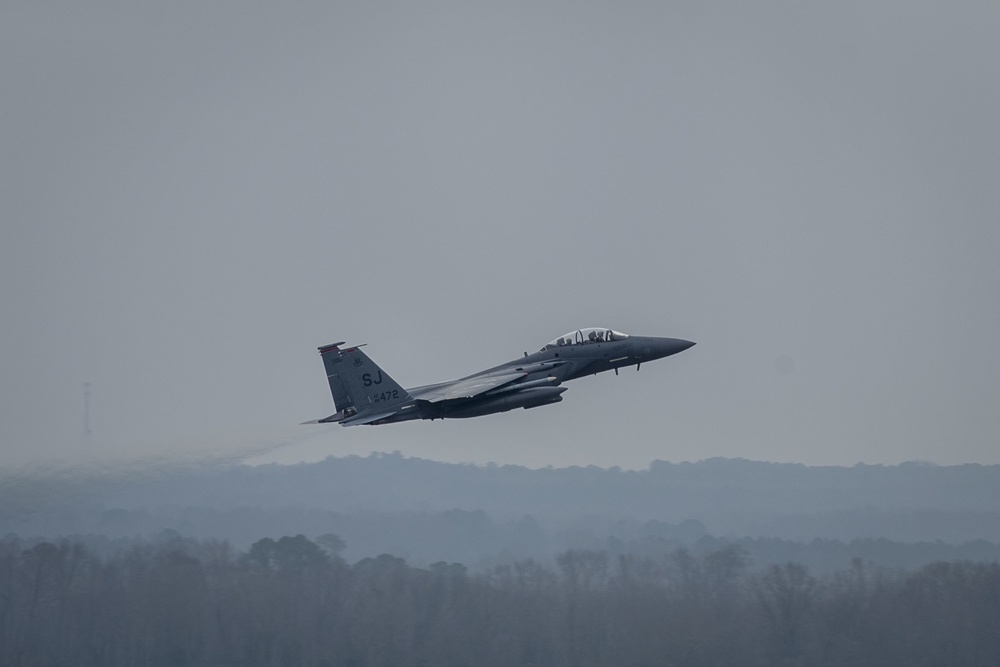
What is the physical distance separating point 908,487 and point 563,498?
20.6 meters

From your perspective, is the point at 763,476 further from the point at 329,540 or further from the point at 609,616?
the point at 329,540

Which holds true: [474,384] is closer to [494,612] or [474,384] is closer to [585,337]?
[585,337]

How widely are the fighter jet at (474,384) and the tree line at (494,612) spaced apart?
76.8 feet

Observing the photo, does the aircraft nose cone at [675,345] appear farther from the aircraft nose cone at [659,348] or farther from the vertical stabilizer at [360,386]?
the vertical stabilizer at [360,386]

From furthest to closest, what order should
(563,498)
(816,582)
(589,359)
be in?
(563,498)
(816,582)
(589,359)

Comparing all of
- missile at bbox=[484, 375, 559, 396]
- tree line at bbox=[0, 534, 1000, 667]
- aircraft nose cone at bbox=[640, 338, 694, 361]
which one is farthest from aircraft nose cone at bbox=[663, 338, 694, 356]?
tree line at bbox=[0, 534, 1000, 667]

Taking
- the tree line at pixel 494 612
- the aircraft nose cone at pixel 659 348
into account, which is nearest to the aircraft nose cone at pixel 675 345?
the aircraft nose cone at pixel 659 348

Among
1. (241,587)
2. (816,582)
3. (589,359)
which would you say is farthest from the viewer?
(241,587)

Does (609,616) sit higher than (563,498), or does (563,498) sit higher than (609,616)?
(563,498)

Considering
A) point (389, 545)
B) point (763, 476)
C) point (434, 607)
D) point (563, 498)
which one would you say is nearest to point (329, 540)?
point (389, 545)

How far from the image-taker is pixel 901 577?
65125 millimetres

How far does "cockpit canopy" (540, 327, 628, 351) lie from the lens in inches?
1743

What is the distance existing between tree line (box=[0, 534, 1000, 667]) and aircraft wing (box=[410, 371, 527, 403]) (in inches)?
984

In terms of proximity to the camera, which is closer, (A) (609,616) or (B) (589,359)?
(B) (589,359)
